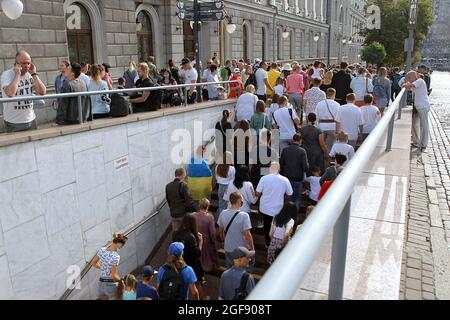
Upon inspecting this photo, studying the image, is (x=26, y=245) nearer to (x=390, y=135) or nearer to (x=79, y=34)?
(x=390, y=135)

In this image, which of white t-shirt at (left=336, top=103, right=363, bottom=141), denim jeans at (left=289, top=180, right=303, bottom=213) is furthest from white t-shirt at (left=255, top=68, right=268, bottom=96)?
denim jeans at (left=289, top=180, right=303, bottom=213)

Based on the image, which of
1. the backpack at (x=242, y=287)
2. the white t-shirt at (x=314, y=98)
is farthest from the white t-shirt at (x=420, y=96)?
the backpack at (x=242, y=287)

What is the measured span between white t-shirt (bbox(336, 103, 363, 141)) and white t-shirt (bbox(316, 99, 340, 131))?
0.18 metres

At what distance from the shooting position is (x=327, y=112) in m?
8.87

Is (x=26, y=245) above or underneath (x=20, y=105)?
underneath

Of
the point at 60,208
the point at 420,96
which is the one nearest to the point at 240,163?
the point at 60,208

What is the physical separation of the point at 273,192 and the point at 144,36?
44.3 ft

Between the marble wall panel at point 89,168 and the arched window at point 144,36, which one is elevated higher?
the arched window at point 144,36

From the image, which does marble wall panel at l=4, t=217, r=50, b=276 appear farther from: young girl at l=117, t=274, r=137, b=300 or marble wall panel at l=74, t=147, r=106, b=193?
young girl at l=117, t=274, r=137, b=300

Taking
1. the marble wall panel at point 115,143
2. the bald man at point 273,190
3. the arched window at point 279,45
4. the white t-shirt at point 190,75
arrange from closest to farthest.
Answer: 1. the bald man at point 273,190
2. the marble wall panel at point 115,143
3. the white t-shirt at point 190,75
4. the arched window at point 279,45

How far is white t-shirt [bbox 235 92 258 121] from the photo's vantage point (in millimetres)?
10734

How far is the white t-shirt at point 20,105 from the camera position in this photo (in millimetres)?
6559

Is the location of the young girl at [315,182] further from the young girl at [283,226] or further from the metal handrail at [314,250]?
the metal handrail at [314,250]

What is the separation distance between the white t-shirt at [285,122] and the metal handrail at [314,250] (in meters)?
7.11
